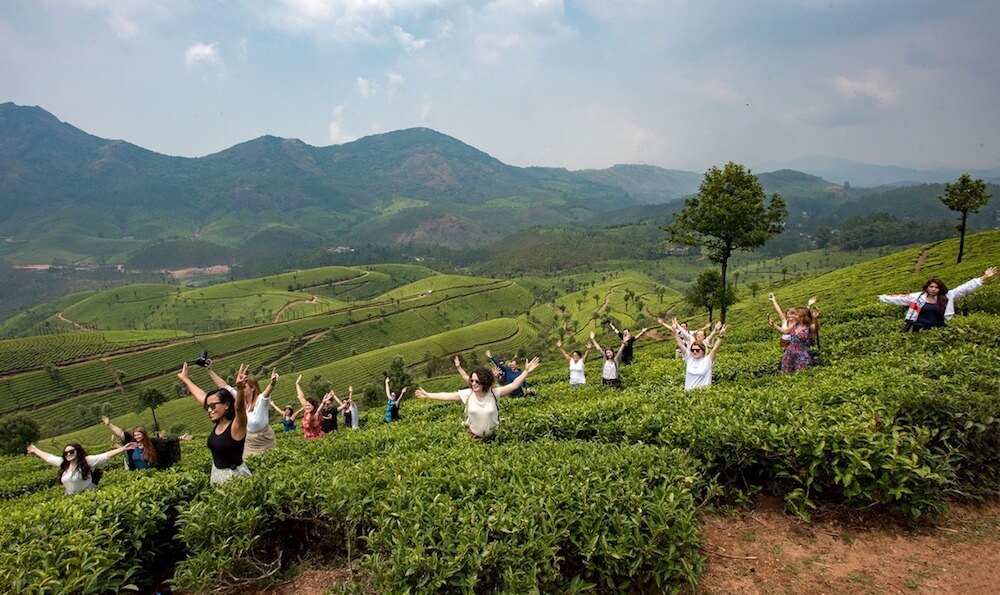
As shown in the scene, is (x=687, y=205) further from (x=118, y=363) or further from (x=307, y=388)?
(x=118, y=363)

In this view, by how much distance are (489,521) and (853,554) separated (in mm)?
4169

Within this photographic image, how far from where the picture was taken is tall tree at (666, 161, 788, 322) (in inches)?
1030

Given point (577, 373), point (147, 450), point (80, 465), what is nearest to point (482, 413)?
point (577, 373)

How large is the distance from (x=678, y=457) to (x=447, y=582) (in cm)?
339

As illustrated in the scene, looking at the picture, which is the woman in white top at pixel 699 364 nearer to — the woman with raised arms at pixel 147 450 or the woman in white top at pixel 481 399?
the woman in white top at pixel 481 399

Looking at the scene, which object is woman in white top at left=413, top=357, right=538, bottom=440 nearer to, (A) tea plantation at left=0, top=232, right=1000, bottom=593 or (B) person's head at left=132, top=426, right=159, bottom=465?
(A) tea plantation at left=0, top=232, right=1000, bottom=593

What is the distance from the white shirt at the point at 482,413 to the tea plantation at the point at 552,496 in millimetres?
284

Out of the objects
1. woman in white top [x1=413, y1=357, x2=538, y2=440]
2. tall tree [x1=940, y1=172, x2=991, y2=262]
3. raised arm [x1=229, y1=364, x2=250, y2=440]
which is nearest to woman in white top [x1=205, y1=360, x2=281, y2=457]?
raised arm [x1=229, y1=364, x2=250, y2=440]

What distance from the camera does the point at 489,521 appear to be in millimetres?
4539

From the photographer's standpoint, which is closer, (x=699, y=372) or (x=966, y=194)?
(x=699, y=372)

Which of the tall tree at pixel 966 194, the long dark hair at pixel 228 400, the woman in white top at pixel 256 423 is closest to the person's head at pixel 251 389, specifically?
the woman in white top at pixel 256 423

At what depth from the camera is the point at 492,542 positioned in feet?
14.2

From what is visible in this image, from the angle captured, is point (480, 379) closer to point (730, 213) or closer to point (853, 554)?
point (853, 554)

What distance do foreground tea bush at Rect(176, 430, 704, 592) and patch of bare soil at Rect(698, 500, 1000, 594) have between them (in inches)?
27.0
